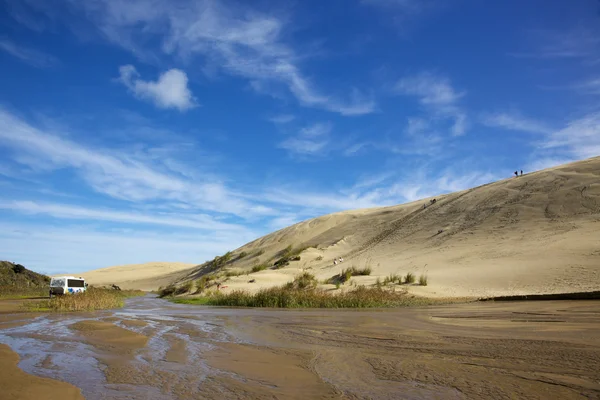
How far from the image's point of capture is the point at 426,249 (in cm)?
3350

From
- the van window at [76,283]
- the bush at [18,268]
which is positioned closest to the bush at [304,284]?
the van window at [76,283]

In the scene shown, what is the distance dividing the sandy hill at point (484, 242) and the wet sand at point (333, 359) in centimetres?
1044

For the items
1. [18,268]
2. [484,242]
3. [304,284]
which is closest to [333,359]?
[304,284]

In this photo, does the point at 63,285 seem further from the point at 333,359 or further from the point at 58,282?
the point at 333,359

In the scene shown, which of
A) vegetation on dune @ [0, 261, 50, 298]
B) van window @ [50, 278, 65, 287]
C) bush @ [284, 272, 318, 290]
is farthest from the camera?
vegetation on dune @ [0, 261, 50, 298]

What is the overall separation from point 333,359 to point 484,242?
26931 millimetres

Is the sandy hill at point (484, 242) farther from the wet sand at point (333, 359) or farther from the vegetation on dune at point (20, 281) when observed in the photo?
the vegetation on dune at point (20, 281)

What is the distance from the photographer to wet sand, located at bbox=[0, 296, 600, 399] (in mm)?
4762

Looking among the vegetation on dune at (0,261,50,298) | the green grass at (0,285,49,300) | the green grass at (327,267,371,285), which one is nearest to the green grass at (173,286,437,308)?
the green grass at (327,267,371,285)

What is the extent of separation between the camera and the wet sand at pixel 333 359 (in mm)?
4762

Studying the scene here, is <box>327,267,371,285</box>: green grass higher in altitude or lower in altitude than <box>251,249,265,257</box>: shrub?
lower

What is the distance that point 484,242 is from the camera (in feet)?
100

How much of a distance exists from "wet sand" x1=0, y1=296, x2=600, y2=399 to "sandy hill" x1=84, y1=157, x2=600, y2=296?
10438 millimetres

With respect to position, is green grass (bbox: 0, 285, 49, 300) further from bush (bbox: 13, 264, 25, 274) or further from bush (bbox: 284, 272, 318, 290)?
bush (bbox: 284, 272, 318, 290)
